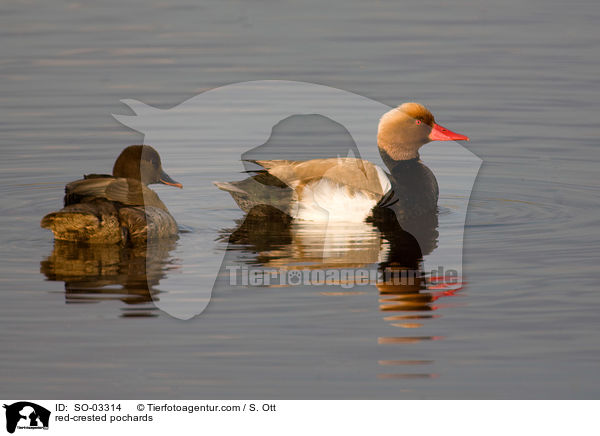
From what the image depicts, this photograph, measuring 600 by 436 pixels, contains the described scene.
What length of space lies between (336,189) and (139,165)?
194 centimetres

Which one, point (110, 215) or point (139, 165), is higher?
point (139, 165)

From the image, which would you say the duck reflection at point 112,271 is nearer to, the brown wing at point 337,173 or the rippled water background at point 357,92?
the rippled water background at point 357,92

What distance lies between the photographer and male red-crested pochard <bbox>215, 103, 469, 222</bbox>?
11086 mm

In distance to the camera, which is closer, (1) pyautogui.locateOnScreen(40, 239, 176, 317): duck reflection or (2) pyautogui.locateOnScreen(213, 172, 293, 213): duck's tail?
(1) pyautogui.locateOnScreen(40, 239, 176, 317): duck reflection

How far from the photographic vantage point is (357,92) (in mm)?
16062

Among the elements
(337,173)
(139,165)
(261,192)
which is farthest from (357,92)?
(139,165)

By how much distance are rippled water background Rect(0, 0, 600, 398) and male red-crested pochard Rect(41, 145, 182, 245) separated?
0.38m

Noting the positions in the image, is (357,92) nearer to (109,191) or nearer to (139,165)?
(139,165)

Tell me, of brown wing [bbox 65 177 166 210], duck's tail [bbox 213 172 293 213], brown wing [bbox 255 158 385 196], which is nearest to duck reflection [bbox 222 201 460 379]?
duck's tail [bbox 213 172 293 213]

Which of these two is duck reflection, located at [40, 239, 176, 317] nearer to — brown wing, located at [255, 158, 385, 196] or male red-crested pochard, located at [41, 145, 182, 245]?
male red-crested pochard, located at [41, 145, 182, 245]

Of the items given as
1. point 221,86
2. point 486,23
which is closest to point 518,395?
point 221,86
